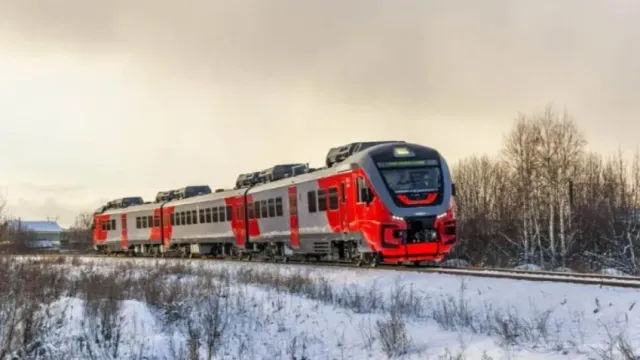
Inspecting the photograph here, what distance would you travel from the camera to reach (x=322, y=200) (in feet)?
74.4

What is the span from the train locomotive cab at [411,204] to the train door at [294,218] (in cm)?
542

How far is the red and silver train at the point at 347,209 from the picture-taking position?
19422 mm

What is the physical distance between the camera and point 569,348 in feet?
30.2

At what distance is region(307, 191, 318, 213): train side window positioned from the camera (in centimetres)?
2320

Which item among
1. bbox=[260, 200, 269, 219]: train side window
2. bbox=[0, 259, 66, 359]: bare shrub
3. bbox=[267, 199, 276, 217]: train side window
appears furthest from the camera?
bbox=[260, 200, 269, 219]: train side window

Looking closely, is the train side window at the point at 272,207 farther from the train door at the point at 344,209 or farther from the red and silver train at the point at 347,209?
the train door at the point at 344,209

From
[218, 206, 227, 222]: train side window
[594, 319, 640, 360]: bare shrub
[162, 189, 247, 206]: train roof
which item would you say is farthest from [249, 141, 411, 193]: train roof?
[594, 319, 640, 360]: bare shrub

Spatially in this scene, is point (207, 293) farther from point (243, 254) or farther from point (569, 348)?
point (243, 254)

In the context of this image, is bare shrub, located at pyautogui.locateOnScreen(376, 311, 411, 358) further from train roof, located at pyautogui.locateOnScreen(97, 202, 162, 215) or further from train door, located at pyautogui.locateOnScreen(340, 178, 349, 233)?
train roof, located at pyautogui.locateOnScreen(97, 202, 162, 215)

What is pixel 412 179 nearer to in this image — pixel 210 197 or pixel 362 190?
pixel 362 190

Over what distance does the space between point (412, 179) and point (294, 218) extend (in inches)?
247

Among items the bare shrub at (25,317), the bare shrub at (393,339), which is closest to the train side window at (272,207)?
the bare shrub at (25,317)

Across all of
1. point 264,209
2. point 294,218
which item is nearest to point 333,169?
point 294,218

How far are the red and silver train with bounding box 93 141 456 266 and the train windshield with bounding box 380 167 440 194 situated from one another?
3cm
